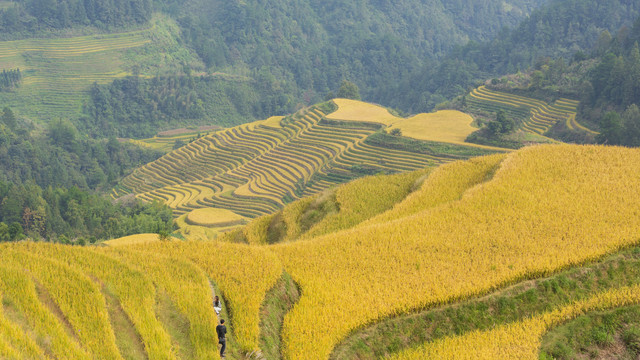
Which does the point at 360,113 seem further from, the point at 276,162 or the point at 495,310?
the point at 495,310

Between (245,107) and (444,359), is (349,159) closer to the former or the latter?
(444,359)

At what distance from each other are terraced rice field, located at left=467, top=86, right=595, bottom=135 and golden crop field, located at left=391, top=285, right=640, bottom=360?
143 ft

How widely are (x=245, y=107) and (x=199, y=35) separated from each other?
34.8 metres

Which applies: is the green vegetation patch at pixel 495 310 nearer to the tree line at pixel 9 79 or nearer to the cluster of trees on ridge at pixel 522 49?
the cluster of trees on ridge at pixel 522 49

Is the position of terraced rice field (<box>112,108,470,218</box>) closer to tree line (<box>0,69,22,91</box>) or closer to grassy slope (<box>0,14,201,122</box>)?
grassy slope (<box>0,14,201,122</box>)

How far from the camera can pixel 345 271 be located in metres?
10.6

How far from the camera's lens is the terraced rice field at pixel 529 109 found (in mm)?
52094

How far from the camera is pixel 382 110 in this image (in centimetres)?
6241

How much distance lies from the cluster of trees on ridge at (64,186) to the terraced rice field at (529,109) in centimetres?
3873

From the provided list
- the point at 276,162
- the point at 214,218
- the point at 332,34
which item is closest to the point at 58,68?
the point at 276,162

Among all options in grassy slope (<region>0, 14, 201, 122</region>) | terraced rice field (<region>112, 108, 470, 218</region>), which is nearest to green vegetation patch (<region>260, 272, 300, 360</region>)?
terraced rice field (<region>112, 108, 470, 218</region>)

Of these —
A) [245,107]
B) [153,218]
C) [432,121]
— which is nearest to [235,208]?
[153,218]

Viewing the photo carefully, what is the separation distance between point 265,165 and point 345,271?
44.3 metres

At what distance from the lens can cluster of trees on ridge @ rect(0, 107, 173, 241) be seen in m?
39.7
